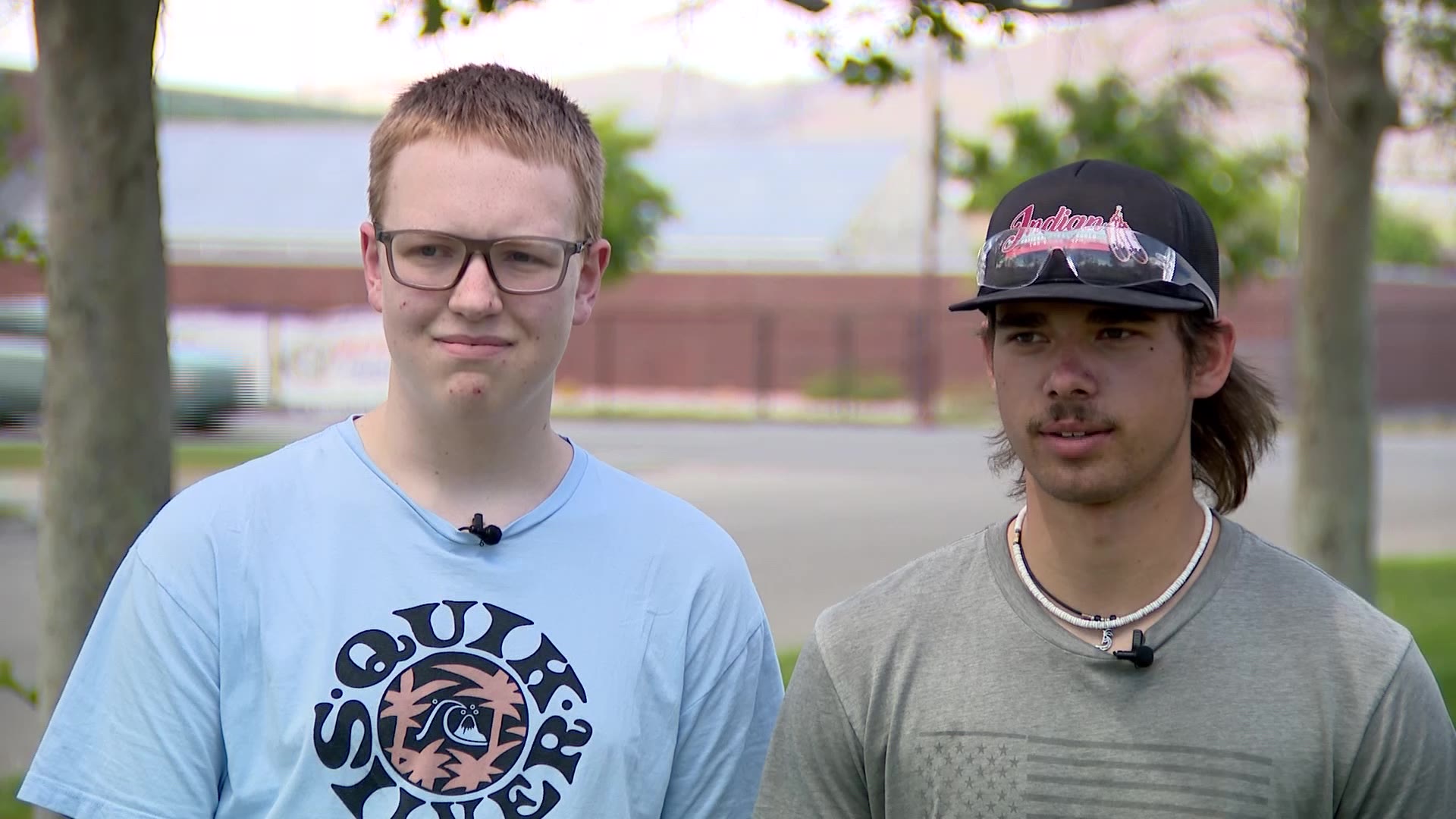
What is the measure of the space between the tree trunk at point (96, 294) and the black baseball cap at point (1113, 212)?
2.30m

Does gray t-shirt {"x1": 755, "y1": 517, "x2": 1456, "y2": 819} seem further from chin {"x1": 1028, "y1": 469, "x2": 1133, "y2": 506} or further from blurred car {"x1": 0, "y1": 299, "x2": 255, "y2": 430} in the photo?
blurred car {"x1": 0, "y1": 299, "x2": 255, "y2": 430}

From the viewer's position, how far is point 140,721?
222 centimetres

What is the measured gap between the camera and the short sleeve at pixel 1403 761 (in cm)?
201

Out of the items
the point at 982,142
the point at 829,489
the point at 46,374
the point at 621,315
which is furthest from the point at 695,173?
the point at 46,374

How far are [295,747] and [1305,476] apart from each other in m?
6.48

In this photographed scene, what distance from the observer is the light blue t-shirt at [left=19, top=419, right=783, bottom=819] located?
222 cm

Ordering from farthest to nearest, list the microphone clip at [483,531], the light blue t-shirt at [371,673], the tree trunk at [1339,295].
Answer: the tree trunk at [1339,295], the microphone clip at [483,531], the light blue t-shirt at [371,673]

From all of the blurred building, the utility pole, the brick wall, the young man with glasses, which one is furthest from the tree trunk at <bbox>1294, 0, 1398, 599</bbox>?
the brick wall

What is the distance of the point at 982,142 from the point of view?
9.08m

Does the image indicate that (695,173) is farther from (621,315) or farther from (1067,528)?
(1067,528)

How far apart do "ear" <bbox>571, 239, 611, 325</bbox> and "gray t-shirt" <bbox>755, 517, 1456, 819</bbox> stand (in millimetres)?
624

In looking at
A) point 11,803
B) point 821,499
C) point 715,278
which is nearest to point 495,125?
point 11,803

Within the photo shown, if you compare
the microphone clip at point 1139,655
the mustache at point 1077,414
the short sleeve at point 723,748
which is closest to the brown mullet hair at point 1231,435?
the mustache at point 1077,414

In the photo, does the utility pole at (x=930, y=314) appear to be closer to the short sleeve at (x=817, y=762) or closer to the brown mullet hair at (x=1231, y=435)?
the brown mullet hair at (x=1231, y=435)
